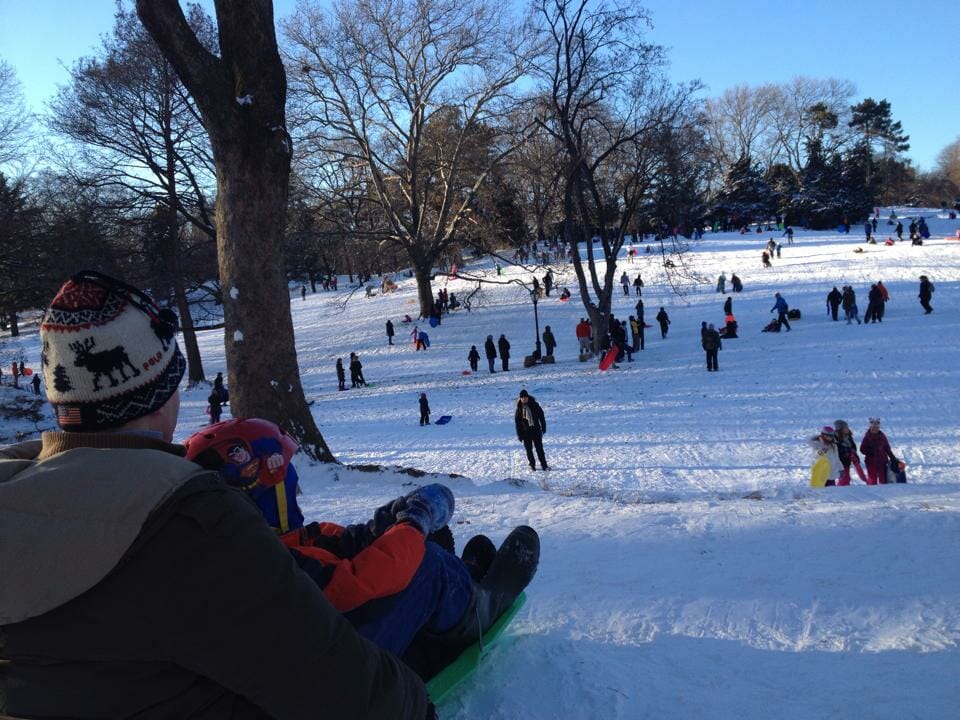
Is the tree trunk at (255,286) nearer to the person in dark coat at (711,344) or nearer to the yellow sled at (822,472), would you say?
the yellow sled at (822,472)

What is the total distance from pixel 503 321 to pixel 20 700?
106ft

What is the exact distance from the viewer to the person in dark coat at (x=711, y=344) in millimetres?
18500

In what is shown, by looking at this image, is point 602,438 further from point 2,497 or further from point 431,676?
point 2,497

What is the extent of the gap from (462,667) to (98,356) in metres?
1.78

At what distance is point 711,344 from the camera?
18.5m

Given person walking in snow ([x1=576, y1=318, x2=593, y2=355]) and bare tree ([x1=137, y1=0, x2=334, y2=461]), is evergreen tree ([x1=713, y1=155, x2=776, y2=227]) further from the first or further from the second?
bare tree ([x1=137, y1=0, x2=334, y2=461])

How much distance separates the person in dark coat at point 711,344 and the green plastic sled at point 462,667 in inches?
664

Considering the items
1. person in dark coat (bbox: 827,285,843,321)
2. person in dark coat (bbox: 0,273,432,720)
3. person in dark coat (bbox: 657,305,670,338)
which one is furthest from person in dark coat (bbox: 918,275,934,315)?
person in dark coat (bbox: 0,273,432,720)

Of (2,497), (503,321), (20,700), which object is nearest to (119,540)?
(2,497)

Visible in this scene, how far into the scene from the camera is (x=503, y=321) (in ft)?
110

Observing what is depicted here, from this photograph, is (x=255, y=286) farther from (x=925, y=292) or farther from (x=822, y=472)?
(x=925, y=292)

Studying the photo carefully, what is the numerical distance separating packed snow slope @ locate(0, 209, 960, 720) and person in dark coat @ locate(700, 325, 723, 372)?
0.37m

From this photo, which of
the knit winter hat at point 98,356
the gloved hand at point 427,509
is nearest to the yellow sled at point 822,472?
the gloved hand at point 427,509

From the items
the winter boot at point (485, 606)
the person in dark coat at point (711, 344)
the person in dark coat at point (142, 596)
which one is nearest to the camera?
the person in dark coat at point (142, 596)
